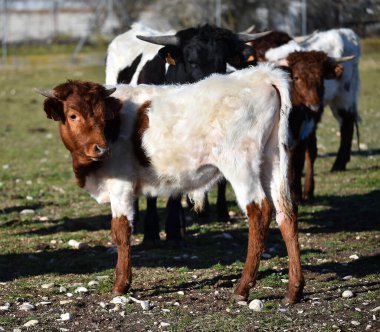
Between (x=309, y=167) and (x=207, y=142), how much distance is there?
17.6 feet

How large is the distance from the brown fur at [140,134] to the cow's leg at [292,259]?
4.11 ft

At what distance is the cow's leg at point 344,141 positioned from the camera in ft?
46.7

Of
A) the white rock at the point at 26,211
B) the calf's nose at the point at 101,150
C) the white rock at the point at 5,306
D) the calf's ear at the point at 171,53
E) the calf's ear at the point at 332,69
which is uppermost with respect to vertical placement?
the calf's ear at the point at 171,53

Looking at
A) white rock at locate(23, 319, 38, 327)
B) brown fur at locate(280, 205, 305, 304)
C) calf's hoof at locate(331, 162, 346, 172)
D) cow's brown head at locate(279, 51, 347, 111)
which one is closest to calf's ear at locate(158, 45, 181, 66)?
cow's brown head at locate(279, 51, 347, 111)

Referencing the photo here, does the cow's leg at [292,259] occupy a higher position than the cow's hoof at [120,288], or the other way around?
the cow's leg at [292,259]

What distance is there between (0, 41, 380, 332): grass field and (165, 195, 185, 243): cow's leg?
16 centimetres

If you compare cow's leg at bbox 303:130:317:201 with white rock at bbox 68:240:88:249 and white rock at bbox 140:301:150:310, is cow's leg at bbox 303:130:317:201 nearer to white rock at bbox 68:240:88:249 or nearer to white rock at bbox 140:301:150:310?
white rock at bbox 68:240:88:249

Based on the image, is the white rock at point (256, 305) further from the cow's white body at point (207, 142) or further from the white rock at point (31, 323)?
the white rock at point (31, 323)

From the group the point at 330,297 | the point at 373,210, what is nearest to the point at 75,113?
the point at 330,297

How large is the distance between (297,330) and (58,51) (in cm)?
3134

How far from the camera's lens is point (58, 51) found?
36.5 meters

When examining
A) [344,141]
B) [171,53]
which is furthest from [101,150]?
[344,141]

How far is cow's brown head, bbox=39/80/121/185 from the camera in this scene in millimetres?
7355

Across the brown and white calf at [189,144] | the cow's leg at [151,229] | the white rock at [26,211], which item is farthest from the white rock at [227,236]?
the white rock at [26,211]
